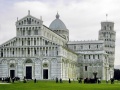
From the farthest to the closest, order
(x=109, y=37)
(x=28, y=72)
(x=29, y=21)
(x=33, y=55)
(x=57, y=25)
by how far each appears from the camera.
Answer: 1. (x=109, y=37)
2. (x=57, y=25)
3. (x=28, y=72)
4. (x=33, y=55)
5. (x=29, y=21)

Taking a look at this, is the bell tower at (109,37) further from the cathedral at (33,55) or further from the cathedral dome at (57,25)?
the cathedral at (33,55)

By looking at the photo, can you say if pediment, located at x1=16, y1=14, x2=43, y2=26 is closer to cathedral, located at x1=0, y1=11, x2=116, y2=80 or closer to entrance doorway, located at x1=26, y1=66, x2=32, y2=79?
cathedral, located at x1=0, y1=11, x2=116, y2=80

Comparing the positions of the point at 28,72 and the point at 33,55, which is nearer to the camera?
the point at 33,55

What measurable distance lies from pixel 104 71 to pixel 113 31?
2791 cm

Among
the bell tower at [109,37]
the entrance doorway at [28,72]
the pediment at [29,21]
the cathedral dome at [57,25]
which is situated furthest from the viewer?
the bell tower at [109,37]

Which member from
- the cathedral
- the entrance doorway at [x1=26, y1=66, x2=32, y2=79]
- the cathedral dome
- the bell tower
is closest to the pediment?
the cathedral

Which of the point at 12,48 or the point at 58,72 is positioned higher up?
the point at 12,48

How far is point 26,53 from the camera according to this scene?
106250mm

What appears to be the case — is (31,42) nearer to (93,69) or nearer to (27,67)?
(27,67)

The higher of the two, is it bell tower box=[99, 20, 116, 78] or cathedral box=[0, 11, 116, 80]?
bell tower box=[99, 20, 116, 78]

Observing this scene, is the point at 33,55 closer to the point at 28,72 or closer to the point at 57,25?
the point at 28,72

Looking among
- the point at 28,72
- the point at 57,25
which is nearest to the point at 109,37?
the point at 57,25

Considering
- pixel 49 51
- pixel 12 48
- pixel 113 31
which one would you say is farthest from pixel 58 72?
pixel 113 31

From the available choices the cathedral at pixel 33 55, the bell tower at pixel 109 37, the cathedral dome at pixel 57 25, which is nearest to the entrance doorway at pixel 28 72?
the cathedral at pixel 33 55
